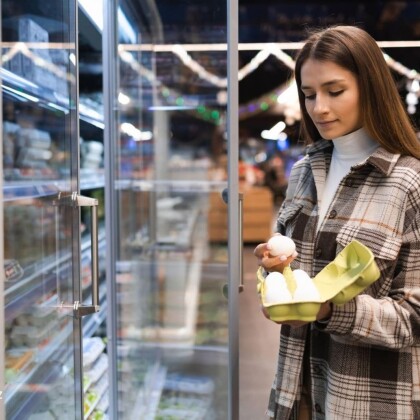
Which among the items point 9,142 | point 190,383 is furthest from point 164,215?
point 9,142

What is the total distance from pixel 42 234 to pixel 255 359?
9.70 ft

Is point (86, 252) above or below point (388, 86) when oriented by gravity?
below

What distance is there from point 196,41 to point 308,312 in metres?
2.69

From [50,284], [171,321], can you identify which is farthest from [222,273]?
[50,284]

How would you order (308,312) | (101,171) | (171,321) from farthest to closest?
(171,321) < (101,171) < (308,312)

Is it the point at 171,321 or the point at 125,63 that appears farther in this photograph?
the point at 171,321

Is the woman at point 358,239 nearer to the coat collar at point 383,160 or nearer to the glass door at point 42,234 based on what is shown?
the coat collar at point 383,160

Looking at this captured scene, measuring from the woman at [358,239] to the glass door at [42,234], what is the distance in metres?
0.76

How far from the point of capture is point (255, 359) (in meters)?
4.95

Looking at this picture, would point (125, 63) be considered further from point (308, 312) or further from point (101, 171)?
point (308, 312)

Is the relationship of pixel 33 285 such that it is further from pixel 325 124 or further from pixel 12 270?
pixel 325 124

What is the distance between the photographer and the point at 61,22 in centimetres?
196

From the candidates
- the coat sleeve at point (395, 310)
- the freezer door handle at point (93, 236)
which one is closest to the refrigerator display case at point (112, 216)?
the freezer door handle at point (93, 236)

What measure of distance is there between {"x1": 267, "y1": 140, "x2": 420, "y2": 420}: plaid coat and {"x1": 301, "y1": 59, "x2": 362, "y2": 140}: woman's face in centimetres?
11
